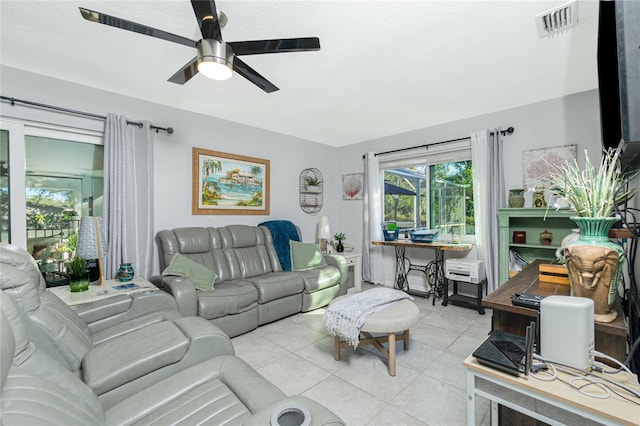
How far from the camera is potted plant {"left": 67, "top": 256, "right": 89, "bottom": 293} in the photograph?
2213mm

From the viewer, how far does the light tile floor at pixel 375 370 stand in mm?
1752

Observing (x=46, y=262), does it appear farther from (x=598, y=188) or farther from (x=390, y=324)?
(x=598, y=188)

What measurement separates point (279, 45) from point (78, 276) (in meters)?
2.31

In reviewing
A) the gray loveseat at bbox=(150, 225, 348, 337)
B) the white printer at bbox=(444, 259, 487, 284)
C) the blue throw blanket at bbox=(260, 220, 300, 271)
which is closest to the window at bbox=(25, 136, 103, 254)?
the gray loveseat at bbox=(150, 225, 348, 337)

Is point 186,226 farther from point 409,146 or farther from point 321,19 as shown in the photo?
point 409,146

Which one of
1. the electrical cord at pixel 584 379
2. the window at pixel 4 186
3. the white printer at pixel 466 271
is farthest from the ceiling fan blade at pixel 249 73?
the white printer at pixel 466 271

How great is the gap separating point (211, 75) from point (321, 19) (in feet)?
2.57

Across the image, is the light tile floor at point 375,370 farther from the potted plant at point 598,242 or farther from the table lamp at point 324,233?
the table lamp at point 324,233

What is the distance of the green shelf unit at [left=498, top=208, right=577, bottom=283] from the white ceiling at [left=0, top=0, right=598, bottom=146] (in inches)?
50.6

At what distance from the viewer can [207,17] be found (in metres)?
1.48

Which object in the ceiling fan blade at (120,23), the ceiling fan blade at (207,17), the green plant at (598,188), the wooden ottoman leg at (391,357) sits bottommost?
the wooden ottoman leg at (391,357)

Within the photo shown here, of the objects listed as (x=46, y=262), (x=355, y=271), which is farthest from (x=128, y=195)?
(x=355, y=271)

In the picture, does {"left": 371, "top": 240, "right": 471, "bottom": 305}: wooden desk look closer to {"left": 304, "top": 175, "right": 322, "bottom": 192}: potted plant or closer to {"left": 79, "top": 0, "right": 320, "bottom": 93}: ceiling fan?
{"left": 304, "top": 175, "right": 322, "bottom": 192}: potted plant

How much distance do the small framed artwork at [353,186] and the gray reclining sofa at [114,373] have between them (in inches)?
142
